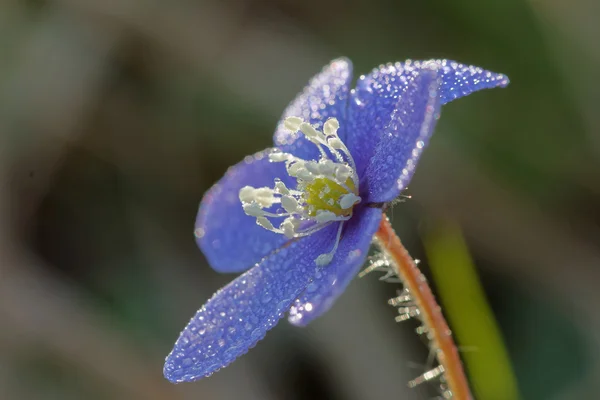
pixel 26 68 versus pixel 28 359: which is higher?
pixel 26 68

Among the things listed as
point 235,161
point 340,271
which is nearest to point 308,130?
point 340,271

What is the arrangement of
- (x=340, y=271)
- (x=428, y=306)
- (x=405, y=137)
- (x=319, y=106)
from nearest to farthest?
(x=340, y=271), (x=405, y=137), (x=428, y=306), (x=319, y=106)

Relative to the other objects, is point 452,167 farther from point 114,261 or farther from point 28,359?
point 28,359

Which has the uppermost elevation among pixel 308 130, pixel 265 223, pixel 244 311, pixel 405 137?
pixel 405 137

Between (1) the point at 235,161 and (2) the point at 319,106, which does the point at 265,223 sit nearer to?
(2) the point at 319,106

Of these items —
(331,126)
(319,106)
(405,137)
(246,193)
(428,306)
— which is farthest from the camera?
(319,106)

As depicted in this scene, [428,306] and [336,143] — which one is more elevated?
[336,143]

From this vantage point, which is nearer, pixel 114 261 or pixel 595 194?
pixel 595 194

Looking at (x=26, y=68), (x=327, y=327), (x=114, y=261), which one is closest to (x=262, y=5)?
(x=26, y=68)
